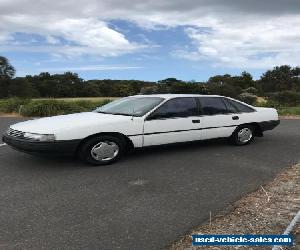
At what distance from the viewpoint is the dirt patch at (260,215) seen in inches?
162

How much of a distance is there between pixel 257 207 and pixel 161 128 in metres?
3.02

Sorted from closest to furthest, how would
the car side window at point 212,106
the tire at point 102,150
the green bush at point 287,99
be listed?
the tire at point 102,150, the car side window at point 212,106, the green bush at point 287,99

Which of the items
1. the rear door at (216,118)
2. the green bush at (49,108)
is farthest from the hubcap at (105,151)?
the green bush at (49,108)

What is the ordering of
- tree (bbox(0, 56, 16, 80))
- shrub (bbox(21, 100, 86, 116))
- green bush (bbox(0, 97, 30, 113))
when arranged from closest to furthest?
shrub (bbox(21, 100, 86, 116)) < green bush (bbox(0, 97, 30, 113)) < tree (bbox(0, 56, 16, 80))

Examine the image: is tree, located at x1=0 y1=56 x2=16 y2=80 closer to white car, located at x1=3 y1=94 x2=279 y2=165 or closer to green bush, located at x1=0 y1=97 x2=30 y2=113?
green bush, located at x1=0 y1=97 x2=30 y2=113

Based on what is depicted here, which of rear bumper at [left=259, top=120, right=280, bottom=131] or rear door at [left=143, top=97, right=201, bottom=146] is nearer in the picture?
rear door at [left=143, top=97, right=201, bottom=146]

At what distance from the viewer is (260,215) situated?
15.0 feet

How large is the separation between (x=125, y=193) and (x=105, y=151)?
1659 millimetres

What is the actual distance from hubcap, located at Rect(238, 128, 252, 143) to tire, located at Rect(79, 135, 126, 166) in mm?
2939

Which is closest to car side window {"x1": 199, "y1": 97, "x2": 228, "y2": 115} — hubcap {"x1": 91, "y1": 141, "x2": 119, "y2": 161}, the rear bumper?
the rear bumper

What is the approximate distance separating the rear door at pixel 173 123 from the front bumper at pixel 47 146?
1.38 metres

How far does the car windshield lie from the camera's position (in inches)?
301

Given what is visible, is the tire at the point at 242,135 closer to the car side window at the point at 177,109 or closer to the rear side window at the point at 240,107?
the rear side window at the point at 240,107

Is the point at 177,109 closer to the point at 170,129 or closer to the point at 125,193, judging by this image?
the point at 170,129
